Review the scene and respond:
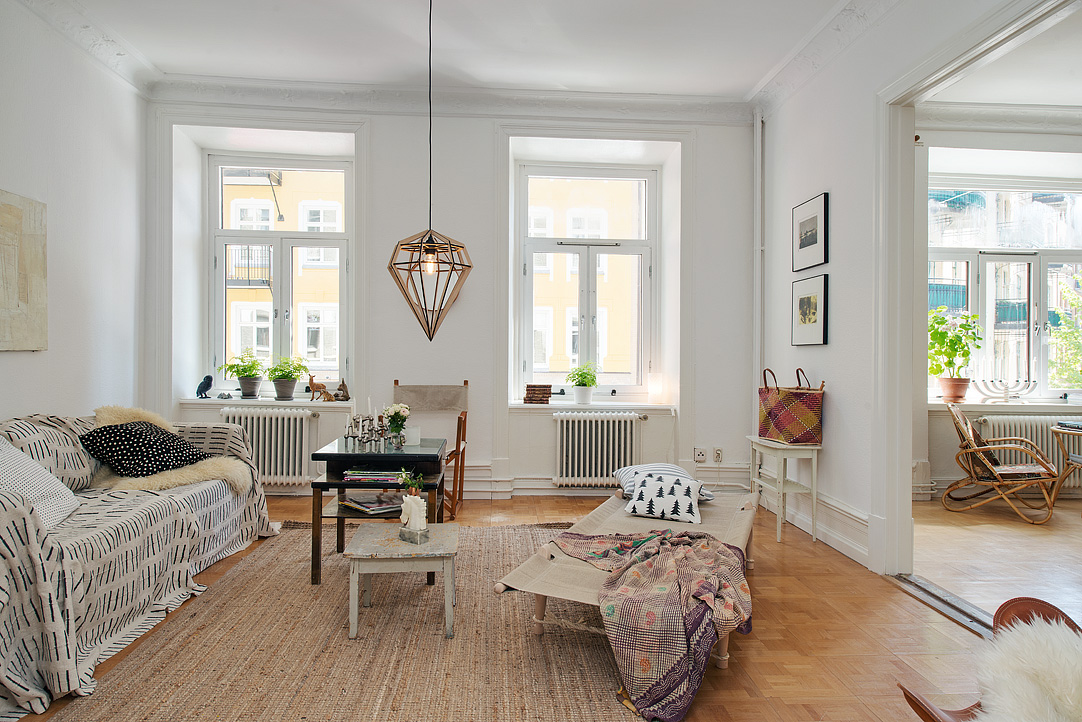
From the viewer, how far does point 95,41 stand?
14.3ft

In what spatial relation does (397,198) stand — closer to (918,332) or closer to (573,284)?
(573,284)

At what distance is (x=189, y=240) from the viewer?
546 cm

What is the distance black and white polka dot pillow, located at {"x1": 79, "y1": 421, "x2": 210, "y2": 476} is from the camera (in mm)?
3580

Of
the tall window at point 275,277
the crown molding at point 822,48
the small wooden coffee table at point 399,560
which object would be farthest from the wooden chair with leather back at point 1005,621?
the tall window at point 275,277

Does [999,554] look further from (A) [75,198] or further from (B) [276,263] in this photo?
(A) [75,198]

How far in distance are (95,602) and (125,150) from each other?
12.4ft

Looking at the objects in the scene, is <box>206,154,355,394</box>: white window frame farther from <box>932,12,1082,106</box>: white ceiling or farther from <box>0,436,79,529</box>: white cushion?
<box>932,12,1082,106</box>: white ceiling

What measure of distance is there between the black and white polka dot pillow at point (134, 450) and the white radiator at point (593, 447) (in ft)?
9.34

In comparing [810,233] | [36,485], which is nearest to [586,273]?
[810,233]

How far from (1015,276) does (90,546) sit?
731 cm

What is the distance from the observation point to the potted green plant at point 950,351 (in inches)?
216

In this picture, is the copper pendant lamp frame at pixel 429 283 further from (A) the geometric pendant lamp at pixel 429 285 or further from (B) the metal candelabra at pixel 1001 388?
(B) the metal candelabra at pixel 1001 388

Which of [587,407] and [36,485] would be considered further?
[587,407]

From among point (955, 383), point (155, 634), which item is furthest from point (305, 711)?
point (955, 383)
